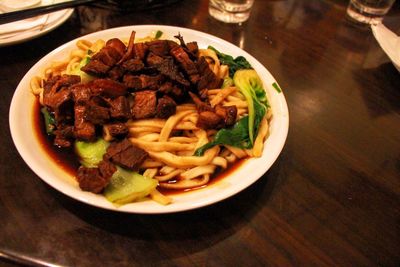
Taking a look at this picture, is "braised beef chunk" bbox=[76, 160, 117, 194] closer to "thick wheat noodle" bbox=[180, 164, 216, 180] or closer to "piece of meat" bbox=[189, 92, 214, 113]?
"thick wheat noodle" bbox=[180, 164, 216, 180]

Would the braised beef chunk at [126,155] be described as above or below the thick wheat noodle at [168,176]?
above

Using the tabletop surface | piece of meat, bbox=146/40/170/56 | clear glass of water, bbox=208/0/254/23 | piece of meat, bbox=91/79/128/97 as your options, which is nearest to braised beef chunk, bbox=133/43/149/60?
piece of meat, bbox=146/40/170/56

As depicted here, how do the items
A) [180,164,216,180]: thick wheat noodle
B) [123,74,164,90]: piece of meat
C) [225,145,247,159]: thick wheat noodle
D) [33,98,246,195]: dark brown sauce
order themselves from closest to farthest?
[33,98,246,195]: dark brown sauce, [180,164,216,180]: thick wheat noodle, [225,145,247,159]: thick wheat noodle, [123,74,164,90]: piece of meat

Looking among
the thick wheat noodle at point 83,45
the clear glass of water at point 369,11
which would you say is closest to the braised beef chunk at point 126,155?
the thick wheat noodle at point 83,45

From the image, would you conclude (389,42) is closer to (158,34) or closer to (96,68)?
(158,34)

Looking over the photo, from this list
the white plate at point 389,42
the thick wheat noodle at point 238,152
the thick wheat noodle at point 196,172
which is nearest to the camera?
the thick wheat noodle at point 196,172

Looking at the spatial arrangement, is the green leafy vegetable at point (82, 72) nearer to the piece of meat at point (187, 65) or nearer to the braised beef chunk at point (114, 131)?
the braised beef chunk at point (114, 131)
